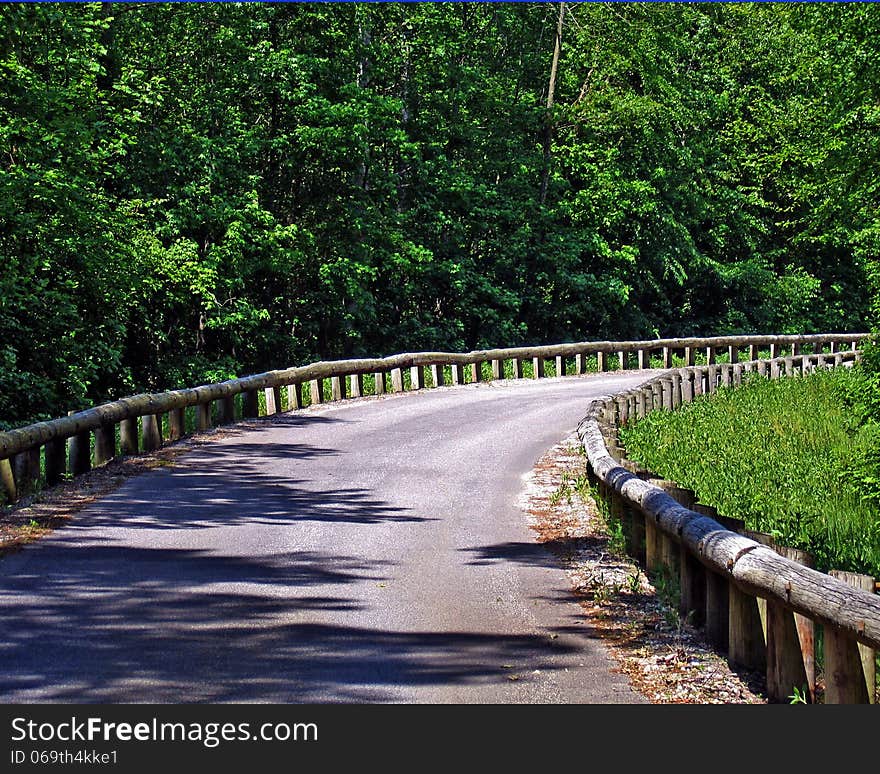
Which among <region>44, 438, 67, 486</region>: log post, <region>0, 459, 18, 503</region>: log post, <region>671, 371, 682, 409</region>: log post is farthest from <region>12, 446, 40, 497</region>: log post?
<region>671, 371, 682, 409</region>: log post

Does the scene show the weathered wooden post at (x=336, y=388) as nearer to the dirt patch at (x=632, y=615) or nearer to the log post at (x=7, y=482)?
the dirt patch at (x=632, y=615)

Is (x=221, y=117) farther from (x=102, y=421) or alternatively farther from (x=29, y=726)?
(x=29, y=726)

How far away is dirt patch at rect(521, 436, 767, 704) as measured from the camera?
7043 mm

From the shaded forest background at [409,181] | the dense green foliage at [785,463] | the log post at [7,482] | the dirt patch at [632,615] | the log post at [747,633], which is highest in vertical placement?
the shaded forest background at [409,181]

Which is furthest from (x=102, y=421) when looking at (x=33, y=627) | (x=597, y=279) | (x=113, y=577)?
(x=597, y=279)

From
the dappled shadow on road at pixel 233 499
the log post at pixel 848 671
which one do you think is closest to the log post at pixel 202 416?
the dappled shadow on road at pixel 233 499

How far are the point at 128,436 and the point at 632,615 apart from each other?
9716 mm

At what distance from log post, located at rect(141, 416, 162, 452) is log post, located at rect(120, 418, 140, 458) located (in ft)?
1.12

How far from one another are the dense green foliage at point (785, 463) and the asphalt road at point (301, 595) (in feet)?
7.68

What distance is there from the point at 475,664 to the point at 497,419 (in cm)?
1467

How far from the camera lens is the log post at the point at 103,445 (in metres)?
15.7

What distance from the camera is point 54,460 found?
14.3m

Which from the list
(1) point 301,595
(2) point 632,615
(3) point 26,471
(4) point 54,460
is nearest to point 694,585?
(2) point 632,615

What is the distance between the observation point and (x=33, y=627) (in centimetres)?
809
